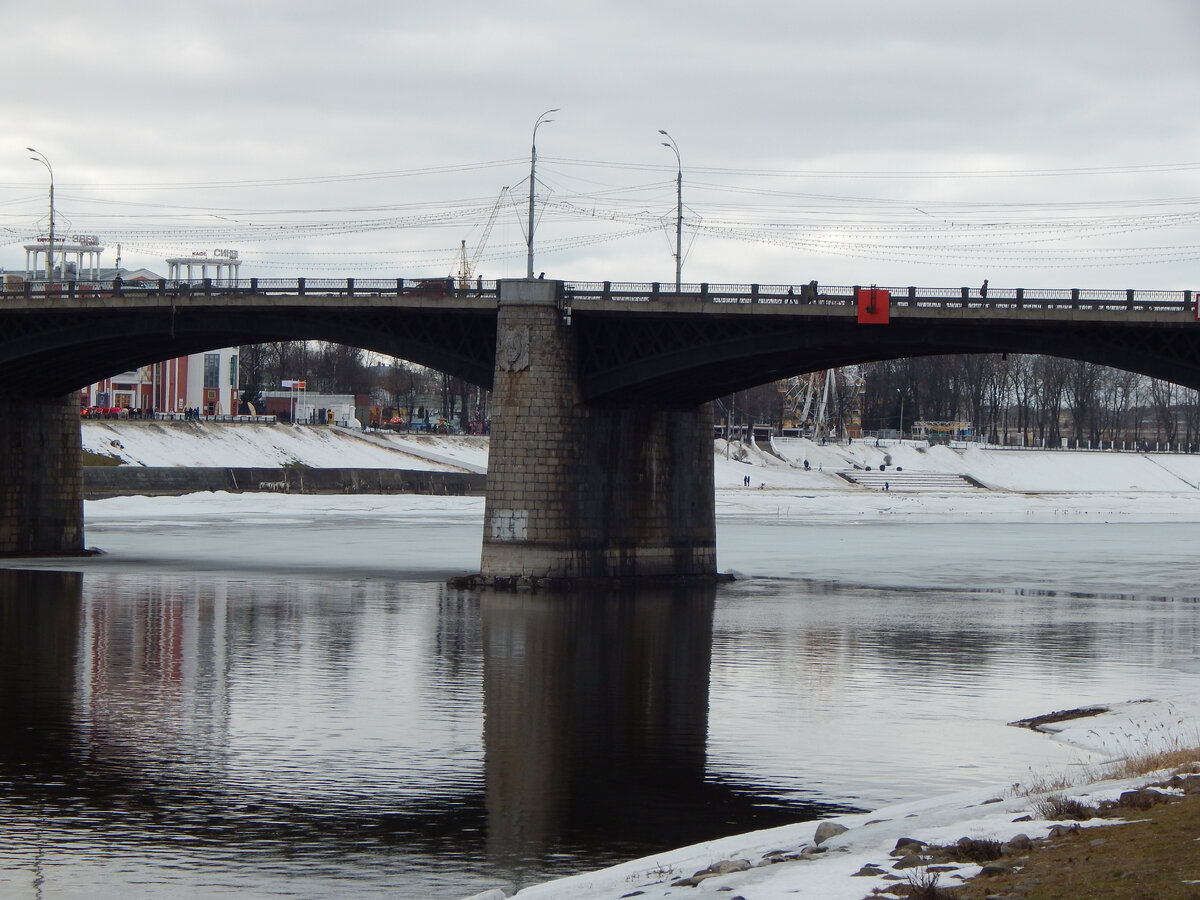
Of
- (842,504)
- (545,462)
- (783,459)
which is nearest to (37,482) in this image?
(545,462)

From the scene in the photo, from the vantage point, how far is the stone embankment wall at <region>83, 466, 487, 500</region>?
358 feet

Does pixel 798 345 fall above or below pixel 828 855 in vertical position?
above

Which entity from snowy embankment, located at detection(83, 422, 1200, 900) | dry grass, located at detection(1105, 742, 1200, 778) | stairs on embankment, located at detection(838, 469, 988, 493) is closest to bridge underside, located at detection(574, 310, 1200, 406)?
snowy embankment, located at detection(83, 422, 1200, 900)

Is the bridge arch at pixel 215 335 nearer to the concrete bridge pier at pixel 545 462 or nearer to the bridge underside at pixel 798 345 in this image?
the concrete bridge pier at pixel 545 462

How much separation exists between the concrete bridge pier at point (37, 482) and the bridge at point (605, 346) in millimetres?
5231

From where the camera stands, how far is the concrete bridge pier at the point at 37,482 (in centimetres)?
7650

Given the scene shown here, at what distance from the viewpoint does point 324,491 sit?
122062 millimetres

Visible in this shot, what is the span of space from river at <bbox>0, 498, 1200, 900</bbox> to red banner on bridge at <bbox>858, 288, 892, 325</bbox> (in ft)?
32.7

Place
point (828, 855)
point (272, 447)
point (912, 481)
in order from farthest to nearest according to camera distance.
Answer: point (912, 481) → point (272, 447) → point (828, 855)

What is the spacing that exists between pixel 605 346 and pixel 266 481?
6221 cm

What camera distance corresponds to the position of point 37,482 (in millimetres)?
77250

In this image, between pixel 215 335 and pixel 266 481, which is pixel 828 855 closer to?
pixel 215 335

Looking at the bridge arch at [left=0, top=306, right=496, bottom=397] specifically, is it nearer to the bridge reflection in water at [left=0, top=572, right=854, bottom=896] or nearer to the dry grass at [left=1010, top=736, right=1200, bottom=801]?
the bridge reflection in water at [left=0, top=572, right=854, bottom=896]

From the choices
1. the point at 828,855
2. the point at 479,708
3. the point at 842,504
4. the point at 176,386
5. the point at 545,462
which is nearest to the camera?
the point at 828,855
